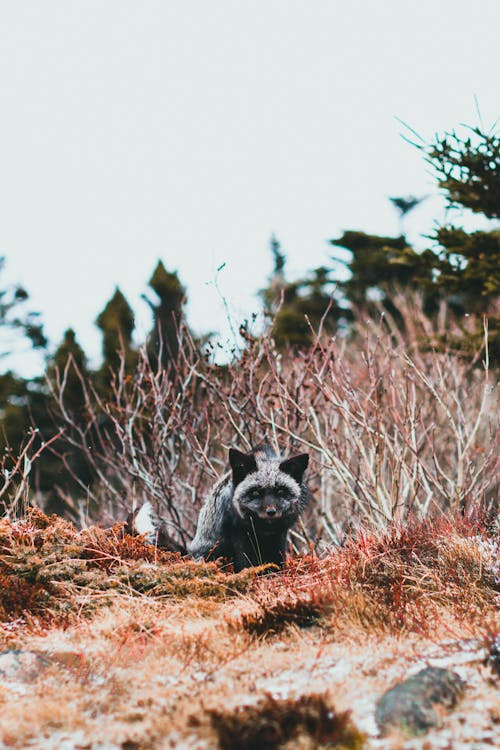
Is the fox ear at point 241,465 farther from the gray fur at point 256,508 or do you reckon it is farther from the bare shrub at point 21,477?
the bare shrub at point 21,477

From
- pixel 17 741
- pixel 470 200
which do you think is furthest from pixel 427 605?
pixel 470 200

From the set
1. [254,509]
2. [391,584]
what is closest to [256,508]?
[254,509]

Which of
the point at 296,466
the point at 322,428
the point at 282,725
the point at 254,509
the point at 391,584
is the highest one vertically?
the point at 322,428

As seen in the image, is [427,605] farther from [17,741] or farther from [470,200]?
[470,200]

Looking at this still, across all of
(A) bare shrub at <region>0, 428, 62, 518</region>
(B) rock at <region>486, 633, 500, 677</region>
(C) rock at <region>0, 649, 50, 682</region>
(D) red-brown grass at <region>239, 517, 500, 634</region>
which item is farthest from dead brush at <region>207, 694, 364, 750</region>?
(A) bare shrub at <region>0, 428, 62, 518</region>

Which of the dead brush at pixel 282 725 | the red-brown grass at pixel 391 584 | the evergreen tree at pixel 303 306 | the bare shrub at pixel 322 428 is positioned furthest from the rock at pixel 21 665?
the evergreen tree at pixel 303 306

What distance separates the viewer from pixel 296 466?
269 inches

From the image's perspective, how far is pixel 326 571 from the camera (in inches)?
242

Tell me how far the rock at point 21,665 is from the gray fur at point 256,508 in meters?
2.39

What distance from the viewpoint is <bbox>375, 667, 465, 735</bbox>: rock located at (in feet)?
11.7

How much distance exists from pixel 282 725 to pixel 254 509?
10.1 ft

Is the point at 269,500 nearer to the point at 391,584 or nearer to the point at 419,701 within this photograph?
the point at 391,584

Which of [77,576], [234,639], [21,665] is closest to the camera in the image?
[21,665]

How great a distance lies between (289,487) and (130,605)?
72.8 inches
